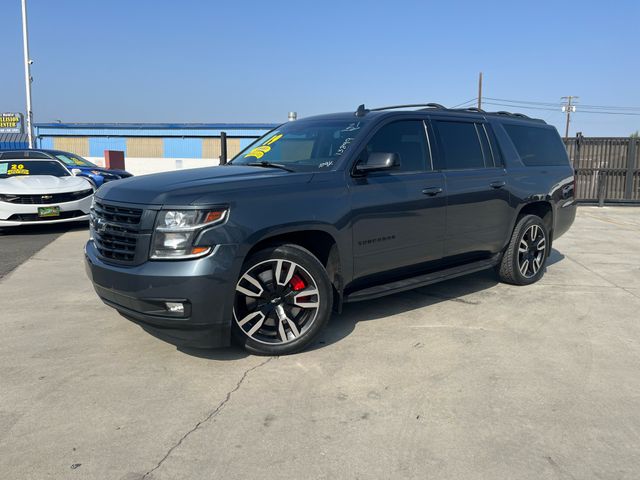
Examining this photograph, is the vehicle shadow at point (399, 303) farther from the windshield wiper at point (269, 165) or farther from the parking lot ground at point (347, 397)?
the windshield wiper at point (269, 165)

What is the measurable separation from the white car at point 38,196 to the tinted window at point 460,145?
7.08 metres

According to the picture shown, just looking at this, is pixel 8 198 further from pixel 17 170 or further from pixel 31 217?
pixel 17 170

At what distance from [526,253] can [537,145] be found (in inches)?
52.8

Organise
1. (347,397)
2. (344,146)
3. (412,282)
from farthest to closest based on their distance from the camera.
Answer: (412,282) → (344,146) → (347,397)

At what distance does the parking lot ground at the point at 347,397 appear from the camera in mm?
2590

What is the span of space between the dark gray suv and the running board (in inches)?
0.6

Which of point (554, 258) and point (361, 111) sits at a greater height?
point (361, 111)

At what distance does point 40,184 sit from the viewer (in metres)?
9.48

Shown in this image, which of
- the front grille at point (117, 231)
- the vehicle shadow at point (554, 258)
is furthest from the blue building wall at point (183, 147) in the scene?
the front grille at point (117, 231)

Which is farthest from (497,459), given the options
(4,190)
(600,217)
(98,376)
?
(600,217)

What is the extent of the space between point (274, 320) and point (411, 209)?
156cm

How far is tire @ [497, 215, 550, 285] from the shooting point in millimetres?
5730

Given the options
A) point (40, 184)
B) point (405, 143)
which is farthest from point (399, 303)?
point (40, 184)

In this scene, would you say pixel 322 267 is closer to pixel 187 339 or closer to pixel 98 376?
pixel 187 339
